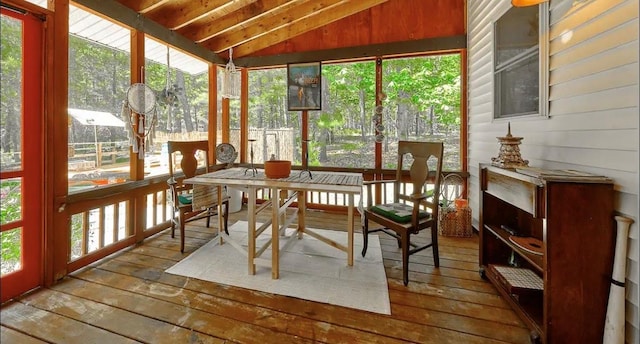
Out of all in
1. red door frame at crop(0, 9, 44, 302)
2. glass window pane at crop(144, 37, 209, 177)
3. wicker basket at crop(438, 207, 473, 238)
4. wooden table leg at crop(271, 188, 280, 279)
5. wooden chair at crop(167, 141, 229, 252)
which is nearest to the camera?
red door frame at crop(0, 9, 44, 302)

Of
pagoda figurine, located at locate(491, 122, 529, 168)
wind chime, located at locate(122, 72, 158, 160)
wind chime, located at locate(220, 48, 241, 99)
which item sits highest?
wind chime, located at locate(220, 48, 241, 99)

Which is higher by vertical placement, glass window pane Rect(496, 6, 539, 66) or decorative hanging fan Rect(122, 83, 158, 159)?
glass window pane Rect(496, 6, 539, 66)

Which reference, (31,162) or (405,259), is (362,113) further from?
(31,162)

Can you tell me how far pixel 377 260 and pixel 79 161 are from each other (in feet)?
9.24

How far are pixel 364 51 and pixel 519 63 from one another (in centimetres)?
213

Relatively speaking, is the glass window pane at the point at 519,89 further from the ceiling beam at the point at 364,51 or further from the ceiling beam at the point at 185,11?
the ceiling beam at the point at 185,11

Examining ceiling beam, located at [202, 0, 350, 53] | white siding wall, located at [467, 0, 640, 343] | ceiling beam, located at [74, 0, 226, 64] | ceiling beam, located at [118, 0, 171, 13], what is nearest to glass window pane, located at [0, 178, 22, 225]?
ceiling beam, located at [74, 0, 226, 64]

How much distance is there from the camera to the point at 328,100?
4.44m

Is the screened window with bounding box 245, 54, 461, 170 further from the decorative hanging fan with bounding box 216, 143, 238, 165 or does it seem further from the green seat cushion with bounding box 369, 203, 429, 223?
the green seat cushion with bounding box 369, 203, 429, 223

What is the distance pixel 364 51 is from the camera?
4.17m

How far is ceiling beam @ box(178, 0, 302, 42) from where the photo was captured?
3.52m

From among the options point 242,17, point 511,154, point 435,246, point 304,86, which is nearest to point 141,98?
point 242,17

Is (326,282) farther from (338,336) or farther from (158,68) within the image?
(158,68)

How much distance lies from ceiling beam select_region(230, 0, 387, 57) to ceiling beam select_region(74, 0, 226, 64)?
324 millimetres
